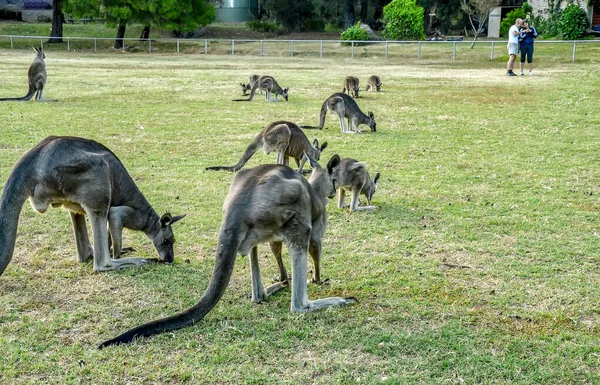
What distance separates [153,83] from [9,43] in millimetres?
21069

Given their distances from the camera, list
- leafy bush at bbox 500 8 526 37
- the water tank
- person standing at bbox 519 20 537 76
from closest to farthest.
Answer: person standing at bbox 519 20 537 76
leafy bush at bbox 500 8 526 37
the water tank

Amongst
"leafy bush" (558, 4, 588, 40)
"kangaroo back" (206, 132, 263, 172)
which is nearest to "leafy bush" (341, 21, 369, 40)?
"leafy bush" (558, 4, 588, 40)

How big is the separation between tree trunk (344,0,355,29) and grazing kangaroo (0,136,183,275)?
135 feet

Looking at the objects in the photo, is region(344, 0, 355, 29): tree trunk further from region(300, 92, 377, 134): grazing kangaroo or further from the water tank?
region(300, 92, 377, 134): grazing kangaroo

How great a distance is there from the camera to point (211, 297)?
3.67 m

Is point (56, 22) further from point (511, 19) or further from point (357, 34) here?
point (511, 19)

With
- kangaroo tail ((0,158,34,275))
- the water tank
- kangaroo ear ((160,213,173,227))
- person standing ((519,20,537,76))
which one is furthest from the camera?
the water tank

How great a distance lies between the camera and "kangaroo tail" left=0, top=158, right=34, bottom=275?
4.04 metres

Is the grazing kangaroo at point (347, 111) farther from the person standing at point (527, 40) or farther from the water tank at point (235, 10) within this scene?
the water tank at point (235, 10)

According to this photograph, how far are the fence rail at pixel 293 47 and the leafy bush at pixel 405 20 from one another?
261 cm

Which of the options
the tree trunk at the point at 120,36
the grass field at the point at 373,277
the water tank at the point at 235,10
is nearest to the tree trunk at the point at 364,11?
the water tank at the point at 235,10

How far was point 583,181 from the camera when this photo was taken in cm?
759

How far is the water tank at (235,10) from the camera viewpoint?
50312 mm

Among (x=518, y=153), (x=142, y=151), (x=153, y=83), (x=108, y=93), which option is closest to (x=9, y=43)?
(x=153, y=83)
